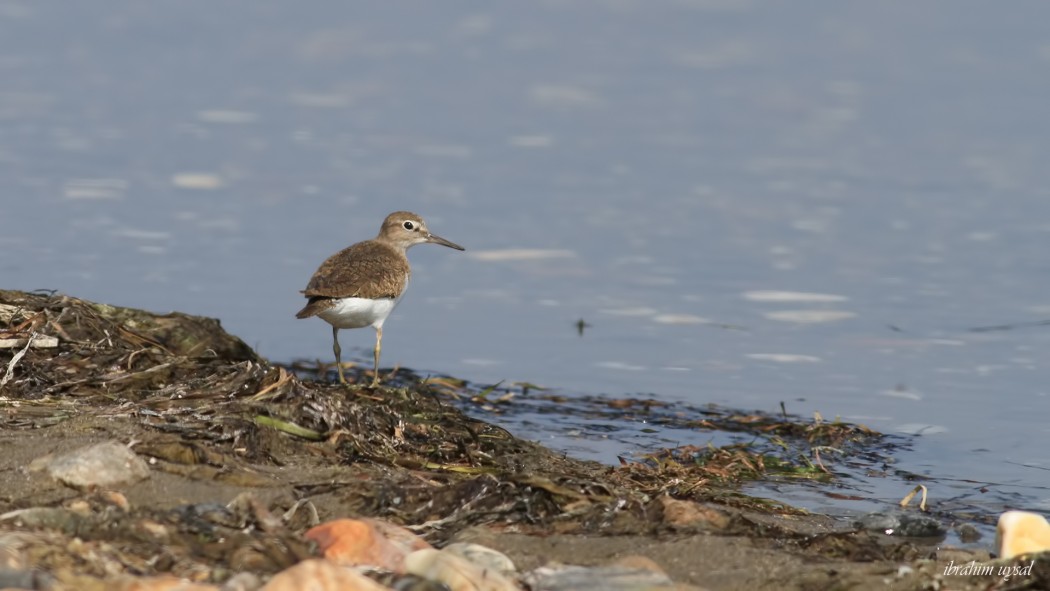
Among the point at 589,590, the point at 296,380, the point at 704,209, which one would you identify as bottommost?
the point at 589,590

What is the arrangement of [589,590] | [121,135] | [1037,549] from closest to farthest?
[589,590] < [1037,549] < [121,135]

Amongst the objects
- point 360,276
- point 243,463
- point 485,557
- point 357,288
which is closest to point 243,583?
point 485,557

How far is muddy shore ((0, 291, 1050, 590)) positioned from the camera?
475 cm

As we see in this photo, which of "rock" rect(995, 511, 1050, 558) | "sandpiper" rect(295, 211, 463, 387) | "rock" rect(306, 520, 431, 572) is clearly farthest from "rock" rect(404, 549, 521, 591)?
"sandpiper" rect(295, 211, 463, 387)

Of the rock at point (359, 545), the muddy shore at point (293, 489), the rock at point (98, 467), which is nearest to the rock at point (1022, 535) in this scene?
the muddy shore at point (293, 489)

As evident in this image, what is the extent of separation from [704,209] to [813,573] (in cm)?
804

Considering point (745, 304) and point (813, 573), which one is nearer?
point (813, 573)

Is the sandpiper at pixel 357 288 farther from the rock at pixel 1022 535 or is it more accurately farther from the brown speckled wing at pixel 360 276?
the rock at pixel 1022 535

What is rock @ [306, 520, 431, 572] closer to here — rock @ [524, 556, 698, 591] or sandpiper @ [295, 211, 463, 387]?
rock @ [524, 556, 698, 591]

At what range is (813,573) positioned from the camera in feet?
16.7

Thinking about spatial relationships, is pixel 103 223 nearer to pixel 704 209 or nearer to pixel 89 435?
pixel 704 209

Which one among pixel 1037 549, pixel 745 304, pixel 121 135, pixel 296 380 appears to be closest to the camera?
pixel 1037 549

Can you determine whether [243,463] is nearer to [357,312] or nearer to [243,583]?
[243,583]

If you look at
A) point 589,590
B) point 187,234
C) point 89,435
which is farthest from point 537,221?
point 589,590
